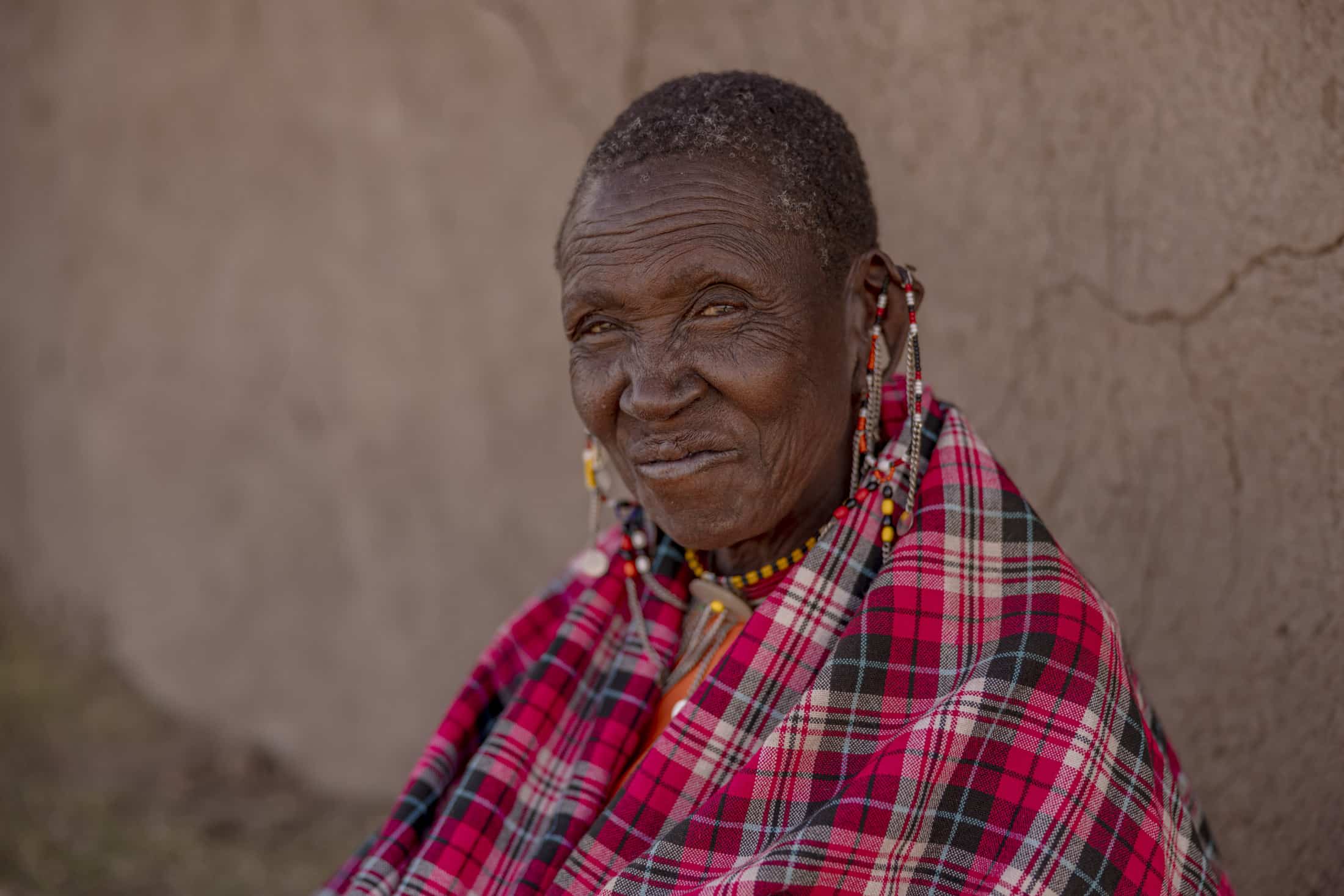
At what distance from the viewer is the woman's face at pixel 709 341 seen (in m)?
1.83

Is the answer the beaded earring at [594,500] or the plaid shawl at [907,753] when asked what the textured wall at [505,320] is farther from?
the beaded earring at [594,500]

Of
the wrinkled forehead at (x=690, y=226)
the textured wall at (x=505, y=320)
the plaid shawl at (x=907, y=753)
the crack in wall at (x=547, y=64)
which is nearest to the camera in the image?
the plaid shawl at (x=907, y=753)

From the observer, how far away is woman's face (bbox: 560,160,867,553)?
1828 mm

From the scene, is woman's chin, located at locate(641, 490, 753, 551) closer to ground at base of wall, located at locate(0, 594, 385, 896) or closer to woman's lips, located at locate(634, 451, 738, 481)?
woman's lips, located at locate(634, 451, 738, 481)

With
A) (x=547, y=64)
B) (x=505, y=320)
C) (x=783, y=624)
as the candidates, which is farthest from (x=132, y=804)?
(x=783, y=624)

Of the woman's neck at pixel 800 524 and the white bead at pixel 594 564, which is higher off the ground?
the woman's neck at pixel 800 524

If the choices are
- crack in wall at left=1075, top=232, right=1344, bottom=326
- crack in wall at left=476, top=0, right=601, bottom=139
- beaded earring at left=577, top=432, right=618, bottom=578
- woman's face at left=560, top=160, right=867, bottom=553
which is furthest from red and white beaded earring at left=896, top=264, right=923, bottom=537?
crack in wall at left=476, top=0, right=601, bottom=139

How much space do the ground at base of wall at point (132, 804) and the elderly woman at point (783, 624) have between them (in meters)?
2.05

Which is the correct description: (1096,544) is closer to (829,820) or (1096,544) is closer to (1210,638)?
(1210,638)

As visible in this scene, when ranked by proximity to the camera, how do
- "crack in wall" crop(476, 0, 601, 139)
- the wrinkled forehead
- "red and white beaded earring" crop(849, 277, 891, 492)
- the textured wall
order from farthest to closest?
"crack in wall" crop(476, 0, 601, 139) → the textured wall → "red and white beaded earring" crop(849, 277, 891, 492) → the wrinkled forehead

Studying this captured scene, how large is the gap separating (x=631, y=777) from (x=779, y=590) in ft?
1.13

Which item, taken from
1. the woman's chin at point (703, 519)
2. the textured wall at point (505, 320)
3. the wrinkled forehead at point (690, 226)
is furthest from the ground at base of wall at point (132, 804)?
the wrinkled forehead at point (690, 226)

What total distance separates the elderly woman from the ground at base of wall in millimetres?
2049

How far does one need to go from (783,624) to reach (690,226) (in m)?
0.59
